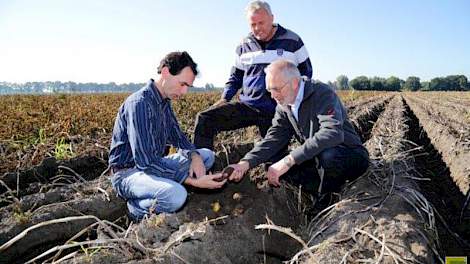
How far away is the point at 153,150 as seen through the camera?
3410 millimetres

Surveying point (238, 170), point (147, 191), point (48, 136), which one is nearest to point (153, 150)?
point (147, 191)

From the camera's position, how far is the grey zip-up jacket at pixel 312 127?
11.1ft

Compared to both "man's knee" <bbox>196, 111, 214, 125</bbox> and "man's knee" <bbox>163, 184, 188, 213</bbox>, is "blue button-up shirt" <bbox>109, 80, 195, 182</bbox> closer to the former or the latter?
"man's knee" <bbox>163, 184, 188, 213</bbox>

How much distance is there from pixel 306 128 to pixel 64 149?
378 centimetres

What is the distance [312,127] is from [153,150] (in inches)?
51.6

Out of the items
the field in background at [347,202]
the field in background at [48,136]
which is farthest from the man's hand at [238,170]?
the field in background at [48,136]

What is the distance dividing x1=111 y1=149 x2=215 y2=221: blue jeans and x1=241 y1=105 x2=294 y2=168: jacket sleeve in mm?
601

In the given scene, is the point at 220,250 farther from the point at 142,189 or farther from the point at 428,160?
the point at 428,160

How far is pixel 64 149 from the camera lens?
5.97 meters

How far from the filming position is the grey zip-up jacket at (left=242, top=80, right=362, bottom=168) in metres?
3.38

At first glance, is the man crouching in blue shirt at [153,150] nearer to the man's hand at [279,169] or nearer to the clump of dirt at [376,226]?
the man's hand at [279,169]

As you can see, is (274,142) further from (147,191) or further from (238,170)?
(147,191)

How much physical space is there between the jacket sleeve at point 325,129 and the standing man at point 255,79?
4.31ft

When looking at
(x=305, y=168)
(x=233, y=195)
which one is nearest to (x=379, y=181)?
(x=305, y=168)
